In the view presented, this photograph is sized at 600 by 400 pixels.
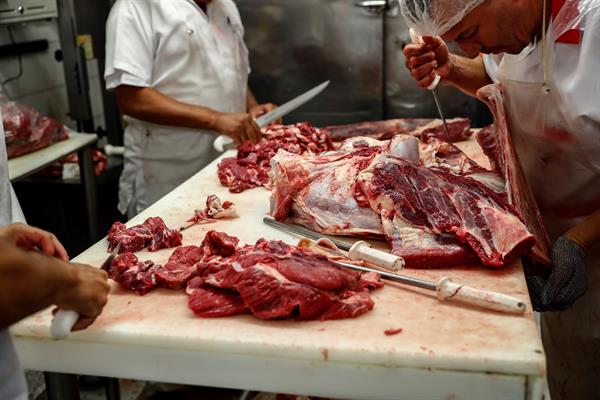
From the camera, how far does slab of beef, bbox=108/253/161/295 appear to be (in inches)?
79.1

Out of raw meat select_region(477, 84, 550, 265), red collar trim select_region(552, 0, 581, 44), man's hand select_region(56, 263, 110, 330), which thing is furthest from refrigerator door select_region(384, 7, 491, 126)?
man's hand select_region(56, 263, 110, 330)

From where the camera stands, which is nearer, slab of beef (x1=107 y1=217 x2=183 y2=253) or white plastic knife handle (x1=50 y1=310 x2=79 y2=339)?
white plastic knife handle (x1=50 y1=310 x2=79 y2=339)

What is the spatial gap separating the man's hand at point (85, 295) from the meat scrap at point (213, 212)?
87 cm

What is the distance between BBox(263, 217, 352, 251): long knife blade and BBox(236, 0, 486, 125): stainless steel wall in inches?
138

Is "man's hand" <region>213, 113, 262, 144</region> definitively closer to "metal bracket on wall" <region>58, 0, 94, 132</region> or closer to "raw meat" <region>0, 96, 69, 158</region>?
"raw meat" <region>0, 96, 69, 158</region>

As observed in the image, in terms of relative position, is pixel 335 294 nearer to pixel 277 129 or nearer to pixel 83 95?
pixel 277 129

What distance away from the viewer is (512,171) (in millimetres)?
2480

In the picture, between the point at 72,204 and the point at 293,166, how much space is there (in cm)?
308

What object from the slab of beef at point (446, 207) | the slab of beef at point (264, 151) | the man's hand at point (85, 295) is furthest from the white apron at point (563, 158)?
the man's hand at point (85, 295)

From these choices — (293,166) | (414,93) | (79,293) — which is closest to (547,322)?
(293,166)

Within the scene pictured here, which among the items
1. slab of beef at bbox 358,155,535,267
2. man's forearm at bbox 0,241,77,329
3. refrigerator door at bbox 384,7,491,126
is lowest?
refrigerator door at bbox 384,7,491,126

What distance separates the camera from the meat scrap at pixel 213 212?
267 centimetres

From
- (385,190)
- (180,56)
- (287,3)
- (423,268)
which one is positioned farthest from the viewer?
(287,3)

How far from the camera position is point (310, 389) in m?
1.70
